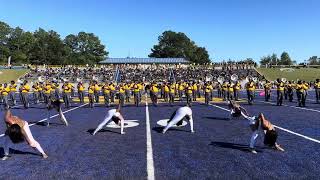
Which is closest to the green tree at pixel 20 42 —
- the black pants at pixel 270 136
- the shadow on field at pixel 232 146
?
the shadow on field at pixel 232 146

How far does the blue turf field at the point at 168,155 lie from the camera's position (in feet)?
32.3

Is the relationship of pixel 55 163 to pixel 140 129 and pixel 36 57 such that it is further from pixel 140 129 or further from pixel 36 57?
pixel 36 57

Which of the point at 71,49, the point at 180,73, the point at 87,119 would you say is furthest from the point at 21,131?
the point at 71,49

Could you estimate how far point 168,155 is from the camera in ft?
38.9

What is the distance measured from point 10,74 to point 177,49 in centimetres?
8965

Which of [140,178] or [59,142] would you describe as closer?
[140,178]

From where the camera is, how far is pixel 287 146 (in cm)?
1284

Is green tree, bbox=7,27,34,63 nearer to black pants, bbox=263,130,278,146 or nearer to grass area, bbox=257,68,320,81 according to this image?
grass area, bbox=257,68,320,81

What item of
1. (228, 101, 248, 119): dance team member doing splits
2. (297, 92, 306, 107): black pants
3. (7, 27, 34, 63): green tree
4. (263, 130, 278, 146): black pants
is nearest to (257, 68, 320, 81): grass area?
(297, 92, 306, 107): black pants

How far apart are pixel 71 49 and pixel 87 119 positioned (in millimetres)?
127332

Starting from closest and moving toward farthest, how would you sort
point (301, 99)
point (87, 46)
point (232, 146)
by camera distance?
point (232, 146), point (301, 99), point (87, 46)

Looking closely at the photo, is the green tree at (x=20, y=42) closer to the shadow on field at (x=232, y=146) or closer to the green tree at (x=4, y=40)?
the green tree at (x=4, y=40)

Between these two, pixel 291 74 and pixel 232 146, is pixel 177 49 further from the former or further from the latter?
pixel 232 146

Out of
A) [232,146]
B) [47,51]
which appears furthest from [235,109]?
[47,51]
